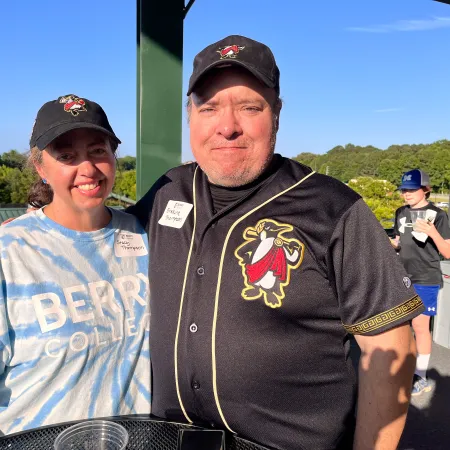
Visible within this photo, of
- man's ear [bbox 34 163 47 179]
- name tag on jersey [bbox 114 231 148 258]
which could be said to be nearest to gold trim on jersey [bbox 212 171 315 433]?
name tag on jersey [bbox 114 231 148 258]

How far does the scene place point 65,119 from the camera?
1546mm

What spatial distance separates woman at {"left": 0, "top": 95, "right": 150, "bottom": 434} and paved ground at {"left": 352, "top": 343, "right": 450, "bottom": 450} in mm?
2338

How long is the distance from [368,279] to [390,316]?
136 millimetres

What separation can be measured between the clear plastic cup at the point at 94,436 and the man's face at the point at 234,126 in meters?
0.95

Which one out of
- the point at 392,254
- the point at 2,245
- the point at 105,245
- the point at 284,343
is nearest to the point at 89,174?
the point at 105,245

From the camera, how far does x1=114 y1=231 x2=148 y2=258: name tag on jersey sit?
171 cm

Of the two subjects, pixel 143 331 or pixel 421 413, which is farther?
pixel 421 413

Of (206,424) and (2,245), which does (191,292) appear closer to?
(206,424)

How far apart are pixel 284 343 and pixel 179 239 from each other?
0.58 m

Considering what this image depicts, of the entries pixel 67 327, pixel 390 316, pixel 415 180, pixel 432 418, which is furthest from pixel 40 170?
pixel 415 180

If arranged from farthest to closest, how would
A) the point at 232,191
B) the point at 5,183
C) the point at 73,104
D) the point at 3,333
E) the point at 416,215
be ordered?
the point at 5,183 → the point at 416,215 → the point at 232,191 → the point at 73,104 → the point at 3,333

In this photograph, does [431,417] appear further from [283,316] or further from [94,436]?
[94,436]

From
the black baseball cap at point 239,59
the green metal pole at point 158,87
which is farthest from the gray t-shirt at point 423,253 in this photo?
the black baseball cap at point 239,59

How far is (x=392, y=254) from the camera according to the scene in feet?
4.71
